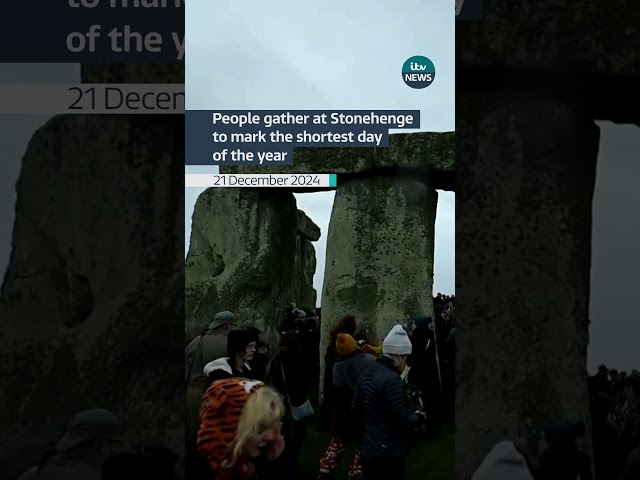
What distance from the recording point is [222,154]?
19.1ft

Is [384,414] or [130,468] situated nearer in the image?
[130,468]

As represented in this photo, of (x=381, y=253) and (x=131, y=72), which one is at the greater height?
(x=131, y=72)

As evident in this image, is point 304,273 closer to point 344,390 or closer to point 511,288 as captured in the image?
point 344,390

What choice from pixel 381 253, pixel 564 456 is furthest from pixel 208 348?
pixel 381 253

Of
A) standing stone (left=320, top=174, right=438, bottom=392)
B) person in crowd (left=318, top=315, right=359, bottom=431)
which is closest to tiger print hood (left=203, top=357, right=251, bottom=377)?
person in crowd (left=318, top=315, right=359, bottom=431)

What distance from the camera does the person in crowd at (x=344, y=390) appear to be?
186 inches

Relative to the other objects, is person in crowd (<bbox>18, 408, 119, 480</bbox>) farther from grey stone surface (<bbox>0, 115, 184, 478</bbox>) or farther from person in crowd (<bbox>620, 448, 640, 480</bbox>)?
person in crowd (<bbox>620, 448, 640, 480</bbox>)

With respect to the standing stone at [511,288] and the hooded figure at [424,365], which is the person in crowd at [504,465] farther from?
the hooded figure at [424,365]

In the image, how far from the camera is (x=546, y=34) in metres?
3.08

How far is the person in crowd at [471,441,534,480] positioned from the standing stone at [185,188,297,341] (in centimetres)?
536

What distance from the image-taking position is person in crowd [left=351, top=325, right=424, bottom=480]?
3.42m

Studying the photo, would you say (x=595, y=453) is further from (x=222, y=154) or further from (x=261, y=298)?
(x=261, y=298)

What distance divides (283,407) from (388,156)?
5634 millimetres

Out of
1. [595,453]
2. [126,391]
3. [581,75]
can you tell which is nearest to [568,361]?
[595,453]
